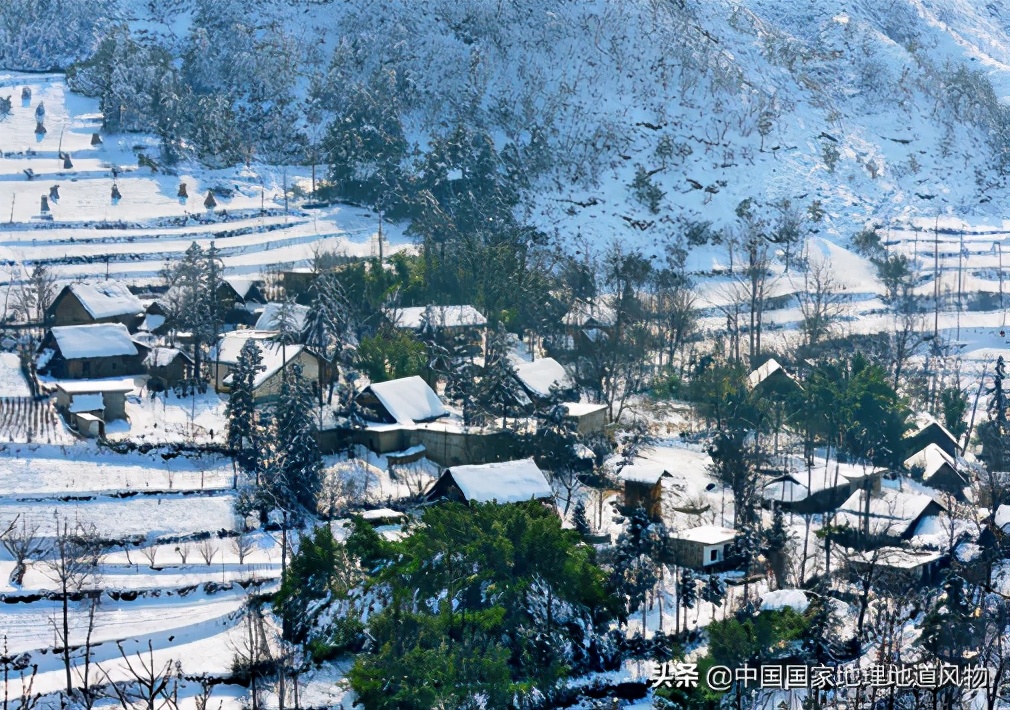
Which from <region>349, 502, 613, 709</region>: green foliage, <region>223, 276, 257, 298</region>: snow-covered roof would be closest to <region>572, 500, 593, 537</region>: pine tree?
<region>349, 502, 613, 709</region>: green foliage

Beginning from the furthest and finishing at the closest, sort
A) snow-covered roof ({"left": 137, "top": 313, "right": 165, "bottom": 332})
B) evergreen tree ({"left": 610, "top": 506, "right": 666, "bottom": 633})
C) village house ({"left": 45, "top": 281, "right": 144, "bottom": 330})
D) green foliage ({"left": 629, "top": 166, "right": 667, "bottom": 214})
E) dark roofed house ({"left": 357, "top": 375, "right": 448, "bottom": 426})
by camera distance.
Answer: green foliage ({"left": 629, "top": 166, "right": 667, "bottom": 214}) < snow-covered roof ({"left": 137, "top": 313, "right": 165, "bottom": 332}) < village house ({"left": 45, "top": 281, "right": 144, "bottom": 330}) < dark roofed house ({"left": 357, "top": 375, "right": 448, "bottom": 426}) < evergreen tree ({"left": 610, "top": 506, "right": 666, "bottom": 633})

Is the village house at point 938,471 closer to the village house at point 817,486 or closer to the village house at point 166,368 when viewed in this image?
the village house at point 817,486

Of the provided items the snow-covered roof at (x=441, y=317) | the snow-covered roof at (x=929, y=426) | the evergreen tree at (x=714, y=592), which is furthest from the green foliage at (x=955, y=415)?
the evergreen tree at (x=714, y=592)

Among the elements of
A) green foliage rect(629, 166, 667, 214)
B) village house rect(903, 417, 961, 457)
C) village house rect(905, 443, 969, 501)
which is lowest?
village house rect(905, 443, 969, 501)

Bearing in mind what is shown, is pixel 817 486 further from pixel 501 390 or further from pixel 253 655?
pixel 253 655

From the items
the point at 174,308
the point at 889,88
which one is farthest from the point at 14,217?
the point at 889,88

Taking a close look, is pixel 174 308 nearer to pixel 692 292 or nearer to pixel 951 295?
pixel 692 292

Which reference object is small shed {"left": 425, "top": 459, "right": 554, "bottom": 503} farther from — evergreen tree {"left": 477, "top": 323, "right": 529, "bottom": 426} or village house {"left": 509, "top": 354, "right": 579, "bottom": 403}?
village house {"left": 509, "top": 354, "right": 579, "bottom": 403}
